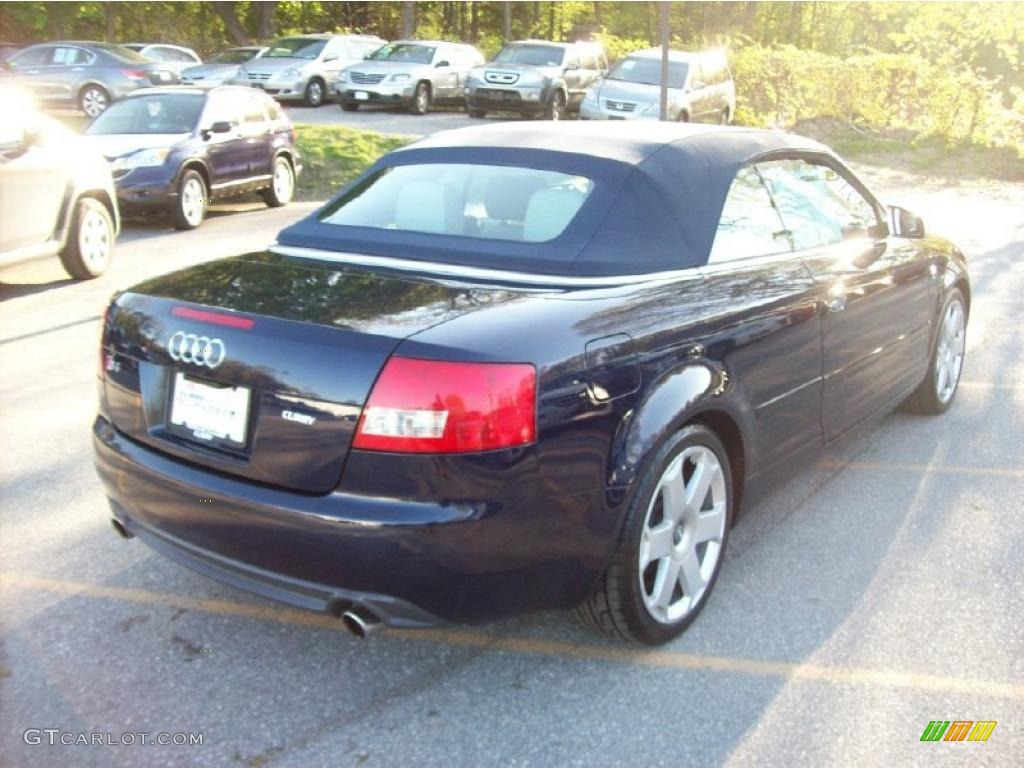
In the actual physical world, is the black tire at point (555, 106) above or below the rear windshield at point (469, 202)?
below

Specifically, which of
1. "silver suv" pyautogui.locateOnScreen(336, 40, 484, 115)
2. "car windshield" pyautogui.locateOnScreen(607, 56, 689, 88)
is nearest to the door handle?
"car windshield" pyautogui.locateOnScreen(607, 56, 689, 88)

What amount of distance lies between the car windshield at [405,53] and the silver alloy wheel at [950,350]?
21308mm

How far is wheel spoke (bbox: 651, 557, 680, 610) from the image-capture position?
342 centimetres

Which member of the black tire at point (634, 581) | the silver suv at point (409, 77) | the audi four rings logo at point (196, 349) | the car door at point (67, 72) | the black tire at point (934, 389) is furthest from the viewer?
the silver suv at point (409, 77)

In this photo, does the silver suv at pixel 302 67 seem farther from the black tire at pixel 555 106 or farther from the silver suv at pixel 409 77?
Answer: the black tire at pixel 555 106

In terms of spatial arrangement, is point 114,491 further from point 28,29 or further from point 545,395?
point 28,29

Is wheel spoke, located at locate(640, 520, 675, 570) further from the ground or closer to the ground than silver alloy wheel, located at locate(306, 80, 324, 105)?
closer to the ground

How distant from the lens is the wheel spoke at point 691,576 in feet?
11.6

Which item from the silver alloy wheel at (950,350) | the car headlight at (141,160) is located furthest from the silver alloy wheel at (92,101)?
the silver alloy wheel at (950,350)

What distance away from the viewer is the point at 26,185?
839cm

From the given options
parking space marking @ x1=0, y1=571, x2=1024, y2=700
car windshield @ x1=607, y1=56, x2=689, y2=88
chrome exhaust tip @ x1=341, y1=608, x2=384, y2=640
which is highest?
car windshield @ x1=607, y1=56, x2=689, y2=88

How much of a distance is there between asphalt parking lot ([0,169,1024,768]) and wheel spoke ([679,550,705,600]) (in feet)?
0.47

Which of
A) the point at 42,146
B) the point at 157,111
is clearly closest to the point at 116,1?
the point at 157,111

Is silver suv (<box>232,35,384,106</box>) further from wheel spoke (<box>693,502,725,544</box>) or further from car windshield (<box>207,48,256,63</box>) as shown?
wheel spoke (<box>693,502,725,544</box>)
